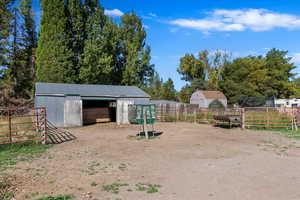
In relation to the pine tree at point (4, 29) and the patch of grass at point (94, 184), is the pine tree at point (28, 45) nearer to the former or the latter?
the pine tree at point (4, 29)

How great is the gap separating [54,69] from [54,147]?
19733 millimetres

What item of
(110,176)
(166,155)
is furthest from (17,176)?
(166,155)

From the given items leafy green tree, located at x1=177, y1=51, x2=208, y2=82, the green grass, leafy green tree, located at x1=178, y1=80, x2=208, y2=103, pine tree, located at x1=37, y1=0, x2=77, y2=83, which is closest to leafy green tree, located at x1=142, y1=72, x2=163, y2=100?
leafy green tree, located at x1=178, y1=80, x2=208, y2=103

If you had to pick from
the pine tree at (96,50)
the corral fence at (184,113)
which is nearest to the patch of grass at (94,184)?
the corral fence at (184,113)

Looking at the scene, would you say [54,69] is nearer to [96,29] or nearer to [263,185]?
[96,29]

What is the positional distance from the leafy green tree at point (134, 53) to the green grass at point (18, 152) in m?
26.4

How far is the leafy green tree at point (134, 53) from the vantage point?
35219 mm

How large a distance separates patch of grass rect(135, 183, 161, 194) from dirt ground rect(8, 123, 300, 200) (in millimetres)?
63

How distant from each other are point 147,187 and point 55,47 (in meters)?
26.3

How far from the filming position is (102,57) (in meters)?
30.6

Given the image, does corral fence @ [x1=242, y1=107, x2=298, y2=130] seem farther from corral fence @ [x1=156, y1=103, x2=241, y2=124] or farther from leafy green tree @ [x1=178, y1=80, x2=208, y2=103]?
leafy green tree @ [x1=178, y1=80, x2=208, y2=103]

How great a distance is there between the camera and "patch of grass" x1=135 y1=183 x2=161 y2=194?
14.6 feet

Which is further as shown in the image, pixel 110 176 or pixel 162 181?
pixel 110 176

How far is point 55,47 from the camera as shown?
26.9 metres
